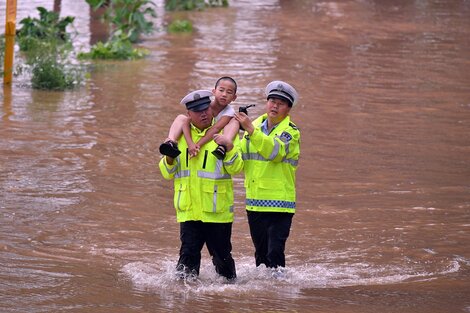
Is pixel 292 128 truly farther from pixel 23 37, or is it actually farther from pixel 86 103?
pixel 23 37

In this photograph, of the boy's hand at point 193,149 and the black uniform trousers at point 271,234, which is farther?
the black uniform trousers at point 271,234

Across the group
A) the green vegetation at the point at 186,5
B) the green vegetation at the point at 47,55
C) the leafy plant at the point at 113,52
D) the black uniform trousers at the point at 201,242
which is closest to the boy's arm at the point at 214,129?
the black uniform trousers at the point at 201,242

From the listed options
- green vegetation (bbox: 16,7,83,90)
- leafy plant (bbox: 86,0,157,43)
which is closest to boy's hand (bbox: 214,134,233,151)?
green vegetation (bbox: 16,7,83,90)

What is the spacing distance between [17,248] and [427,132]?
6.79 metres

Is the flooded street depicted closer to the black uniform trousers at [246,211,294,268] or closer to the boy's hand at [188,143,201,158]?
the black uniform trousers at [246,211,294,268]

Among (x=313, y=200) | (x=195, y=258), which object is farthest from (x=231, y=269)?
(x=313, y=200)

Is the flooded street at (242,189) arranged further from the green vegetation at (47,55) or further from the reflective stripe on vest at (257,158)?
the reflective stripe on vest at (257,158)

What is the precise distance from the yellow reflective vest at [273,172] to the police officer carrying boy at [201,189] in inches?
10.2

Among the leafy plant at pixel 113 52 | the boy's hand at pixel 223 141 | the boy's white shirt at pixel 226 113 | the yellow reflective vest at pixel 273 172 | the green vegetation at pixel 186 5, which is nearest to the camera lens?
the boy's hand at pixel 223 141

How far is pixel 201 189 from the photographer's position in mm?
7770

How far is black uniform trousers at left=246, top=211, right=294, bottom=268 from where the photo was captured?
802cm

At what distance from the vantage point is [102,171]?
11.9 meters

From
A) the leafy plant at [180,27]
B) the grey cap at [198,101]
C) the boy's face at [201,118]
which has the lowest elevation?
the leafy plant at [180,27]

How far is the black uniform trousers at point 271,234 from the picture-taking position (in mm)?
8016
